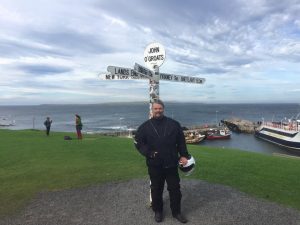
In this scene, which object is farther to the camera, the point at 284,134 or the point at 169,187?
the point at 284,134

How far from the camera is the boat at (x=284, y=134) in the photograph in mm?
53344

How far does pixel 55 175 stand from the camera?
407 inches

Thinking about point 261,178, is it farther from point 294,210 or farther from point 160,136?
point 160,136

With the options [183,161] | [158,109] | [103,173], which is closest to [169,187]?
[183,161]

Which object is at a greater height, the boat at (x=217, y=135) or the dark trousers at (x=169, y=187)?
the dark trousers at (x=169, y=187)

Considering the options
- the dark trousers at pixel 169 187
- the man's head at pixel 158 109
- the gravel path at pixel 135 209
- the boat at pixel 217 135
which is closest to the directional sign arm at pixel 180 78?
the man's head at pixel 158 109

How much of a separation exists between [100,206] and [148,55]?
3.72 m

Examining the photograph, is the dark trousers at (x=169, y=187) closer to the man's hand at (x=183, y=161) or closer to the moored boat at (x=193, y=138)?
the man's hand at (x=183, y=161)

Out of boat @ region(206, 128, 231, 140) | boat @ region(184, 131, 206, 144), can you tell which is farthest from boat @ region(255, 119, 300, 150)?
boat @ region(184, 131, 206, 144)

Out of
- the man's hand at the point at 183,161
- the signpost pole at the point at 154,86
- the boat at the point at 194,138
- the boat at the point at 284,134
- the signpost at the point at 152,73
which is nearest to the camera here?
the man's hand at the point at 183,161

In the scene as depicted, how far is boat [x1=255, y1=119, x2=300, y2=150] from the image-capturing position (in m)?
53.3

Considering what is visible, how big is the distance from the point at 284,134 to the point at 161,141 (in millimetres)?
55694

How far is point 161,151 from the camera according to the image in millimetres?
6621

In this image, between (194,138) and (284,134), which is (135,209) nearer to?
(284,134)
